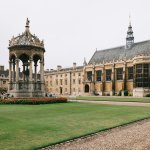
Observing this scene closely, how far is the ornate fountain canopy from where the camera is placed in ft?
117

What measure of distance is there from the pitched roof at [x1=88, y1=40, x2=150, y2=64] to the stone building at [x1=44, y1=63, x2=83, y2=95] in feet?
29.7

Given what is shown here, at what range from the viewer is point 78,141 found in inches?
388

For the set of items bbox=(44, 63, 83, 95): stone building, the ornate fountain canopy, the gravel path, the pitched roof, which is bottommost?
the gravel path

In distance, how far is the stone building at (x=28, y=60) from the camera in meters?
34.9

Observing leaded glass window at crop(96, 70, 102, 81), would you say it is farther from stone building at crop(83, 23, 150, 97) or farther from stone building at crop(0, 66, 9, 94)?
stone building at crop(0, 66, 9, 94)

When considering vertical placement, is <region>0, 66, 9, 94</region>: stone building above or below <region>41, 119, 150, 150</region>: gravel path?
above

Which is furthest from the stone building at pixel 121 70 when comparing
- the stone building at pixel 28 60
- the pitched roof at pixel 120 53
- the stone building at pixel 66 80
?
the stone building at pixel 28 60

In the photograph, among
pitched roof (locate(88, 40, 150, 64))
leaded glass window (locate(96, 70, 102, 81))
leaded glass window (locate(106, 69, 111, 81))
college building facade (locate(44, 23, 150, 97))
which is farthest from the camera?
leaded glass window (locate(96, 70, 102, 81))

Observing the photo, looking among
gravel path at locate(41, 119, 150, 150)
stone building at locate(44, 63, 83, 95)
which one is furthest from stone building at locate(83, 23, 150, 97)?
gravel path at locate(41, 119, 150, 150)

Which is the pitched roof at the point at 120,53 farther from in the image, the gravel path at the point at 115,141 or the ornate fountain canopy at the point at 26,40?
the gravel path at the point at 115,141

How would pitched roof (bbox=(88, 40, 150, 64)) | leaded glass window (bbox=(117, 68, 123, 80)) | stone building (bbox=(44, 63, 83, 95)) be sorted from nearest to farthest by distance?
pitched roof (bbox=(88, 40, 150, 64)) < leaded glass window (bbox=(117, 68, 123, 80)) < stone building (bbox=(44, 63, 83, 95))

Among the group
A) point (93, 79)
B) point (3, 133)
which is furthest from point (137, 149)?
point (93, 79)

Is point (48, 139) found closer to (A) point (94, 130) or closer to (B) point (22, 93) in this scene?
(A) point (94, 130)

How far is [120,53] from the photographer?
254 feet
